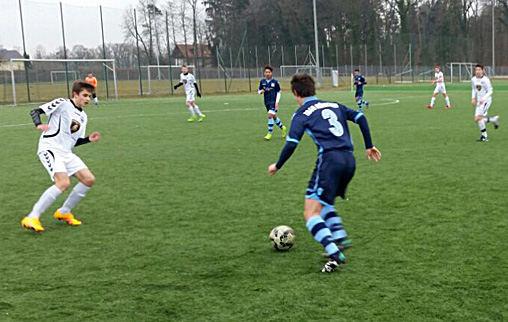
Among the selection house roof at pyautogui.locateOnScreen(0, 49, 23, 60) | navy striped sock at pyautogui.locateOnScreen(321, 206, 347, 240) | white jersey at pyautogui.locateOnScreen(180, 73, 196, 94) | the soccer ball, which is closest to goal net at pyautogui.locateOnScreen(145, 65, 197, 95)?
house roof at pyautogui.locateOnScreen(0, 49, 23, 60)

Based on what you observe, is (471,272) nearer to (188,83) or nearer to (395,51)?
(188,83)

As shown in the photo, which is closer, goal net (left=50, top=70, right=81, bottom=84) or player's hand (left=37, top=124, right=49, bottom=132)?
player's hand (left=37, top=124, right=49, bottom=132)

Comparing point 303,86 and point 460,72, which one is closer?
point 303,86

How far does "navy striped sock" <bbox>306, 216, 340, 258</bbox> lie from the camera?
527 cm

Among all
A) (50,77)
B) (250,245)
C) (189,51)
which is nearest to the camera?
(250,245)

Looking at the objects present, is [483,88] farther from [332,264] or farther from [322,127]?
[332,264]

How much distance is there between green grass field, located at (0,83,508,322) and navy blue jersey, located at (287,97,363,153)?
1.16 metres

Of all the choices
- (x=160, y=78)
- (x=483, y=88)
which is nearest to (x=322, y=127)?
(x=483, y=88)

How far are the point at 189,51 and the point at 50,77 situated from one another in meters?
18.0

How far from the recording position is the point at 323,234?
5281 millimetres

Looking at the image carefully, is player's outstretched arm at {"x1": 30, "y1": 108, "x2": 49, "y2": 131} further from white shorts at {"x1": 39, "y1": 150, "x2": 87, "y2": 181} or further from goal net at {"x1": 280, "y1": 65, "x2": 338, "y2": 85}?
goal net at {"x1": 280, "y1": 65, "x2": 338, "y2": 85}

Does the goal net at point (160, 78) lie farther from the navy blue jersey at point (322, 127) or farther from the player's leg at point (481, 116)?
the navy blue jersey at point (322, 127)

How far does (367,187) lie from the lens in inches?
360

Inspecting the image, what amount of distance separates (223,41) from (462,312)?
60.4 meters
